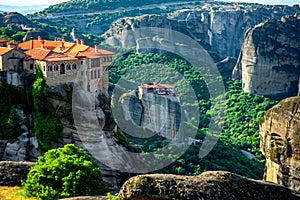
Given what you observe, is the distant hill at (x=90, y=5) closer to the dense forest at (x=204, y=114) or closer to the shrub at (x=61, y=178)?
the dense forest at (x=204, y=114)

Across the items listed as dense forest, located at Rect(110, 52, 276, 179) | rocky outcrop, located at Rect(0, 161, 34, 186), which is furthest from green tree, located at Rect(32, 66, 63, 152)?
rocky outcrop, located at Rect(0, 161, 34, 186)

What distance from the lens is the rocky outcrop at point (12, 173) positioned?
17453 mm

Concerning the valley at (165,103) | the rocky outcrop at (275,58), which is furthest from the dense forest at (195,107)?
the rocky outcrop at (275,58)

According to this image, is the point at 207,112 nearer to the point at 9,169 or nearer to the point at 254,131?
the point at 254,131

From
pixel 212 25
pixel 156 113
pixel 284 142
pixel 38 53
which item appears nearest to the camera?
pixel 284 142

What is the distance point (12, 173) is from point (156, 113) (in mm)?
37594

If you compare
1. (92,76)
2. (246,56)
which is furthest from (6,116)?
(246,56)

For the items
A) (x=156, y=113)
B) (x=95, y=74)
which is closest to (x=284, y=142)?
(x=95, y=74)

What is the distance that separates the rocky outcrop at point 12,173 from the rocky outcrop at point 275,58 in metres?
66.5

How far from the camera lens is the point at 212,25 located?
391ft

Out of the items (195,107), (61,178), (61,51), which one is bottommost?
(195,107)

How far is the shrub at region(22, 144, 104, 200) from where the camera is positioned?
16.6 meters

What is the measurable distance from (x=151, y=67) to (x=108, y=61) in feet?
149

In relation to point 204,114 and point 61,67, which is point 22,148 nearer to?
point 61,67
